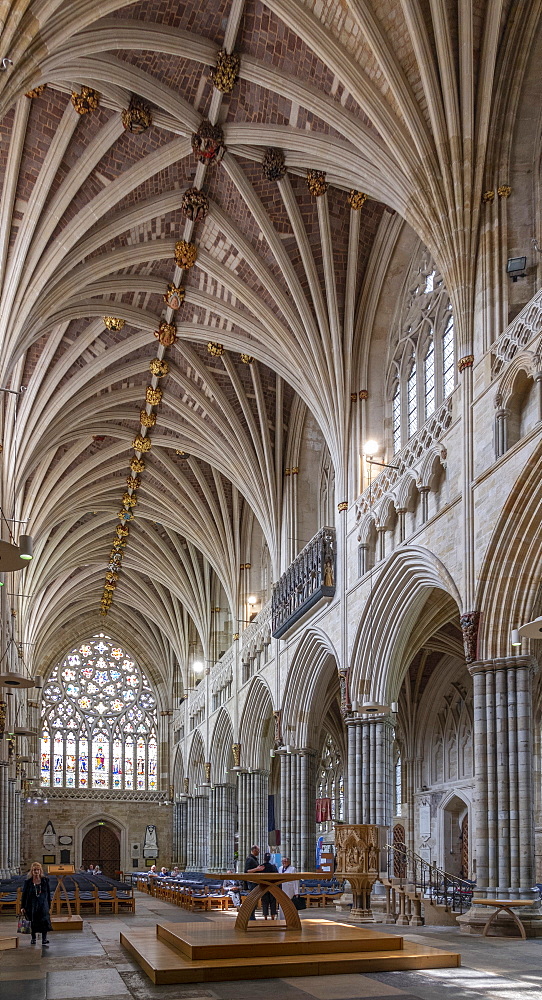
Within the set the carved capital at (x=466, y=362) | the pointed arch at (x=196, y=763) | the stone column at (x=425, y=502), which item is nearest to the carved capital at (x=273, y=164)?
the carved capital at (x=466, y=362)

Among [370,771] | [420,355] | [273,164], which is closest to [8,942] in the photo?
[370,771]

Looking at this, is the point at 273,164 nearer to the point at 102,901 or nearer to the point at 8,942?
the point at 8,942

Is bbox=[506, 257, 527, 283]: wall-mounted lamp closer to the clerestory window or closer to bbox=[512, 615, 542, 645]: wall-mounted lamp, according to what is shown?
the clerestory window

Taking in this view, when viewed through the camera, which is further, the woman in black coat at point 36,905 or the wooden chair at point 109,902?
the wooden chair at point 109,902

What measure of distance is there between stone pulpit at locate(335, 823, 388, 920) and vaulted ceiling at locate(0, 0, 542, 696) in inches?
323

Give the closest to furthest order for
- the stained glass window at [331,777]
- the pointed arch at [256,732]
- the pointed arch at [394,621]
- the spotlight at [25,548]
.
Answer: the spotlight at [25,548]
the pointed arch at [394,621]
the pointed arch at [256,732]
the stained glass window at [331,777]

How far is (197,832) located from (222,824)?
17.8 feet

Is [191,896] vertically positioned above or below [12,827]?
above

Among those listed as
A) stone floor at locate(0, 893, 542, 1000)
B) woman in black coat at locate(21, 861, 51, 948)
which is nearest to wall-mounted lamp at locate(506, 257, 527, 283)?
stone floor at locate(0, 893, 542, 1000)

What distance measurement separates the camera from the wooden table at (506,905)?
13.0 metres

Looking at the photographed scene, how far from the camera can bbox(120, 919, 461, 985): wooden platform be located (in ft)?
31.0

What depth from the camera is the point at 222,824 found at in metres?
39.2

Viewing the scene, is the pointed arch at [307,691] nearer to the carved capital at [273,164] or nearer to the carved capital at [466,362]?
the carved capital at [466,362]

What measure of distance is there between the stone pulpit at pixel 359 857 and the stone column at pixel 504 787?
2.27m
